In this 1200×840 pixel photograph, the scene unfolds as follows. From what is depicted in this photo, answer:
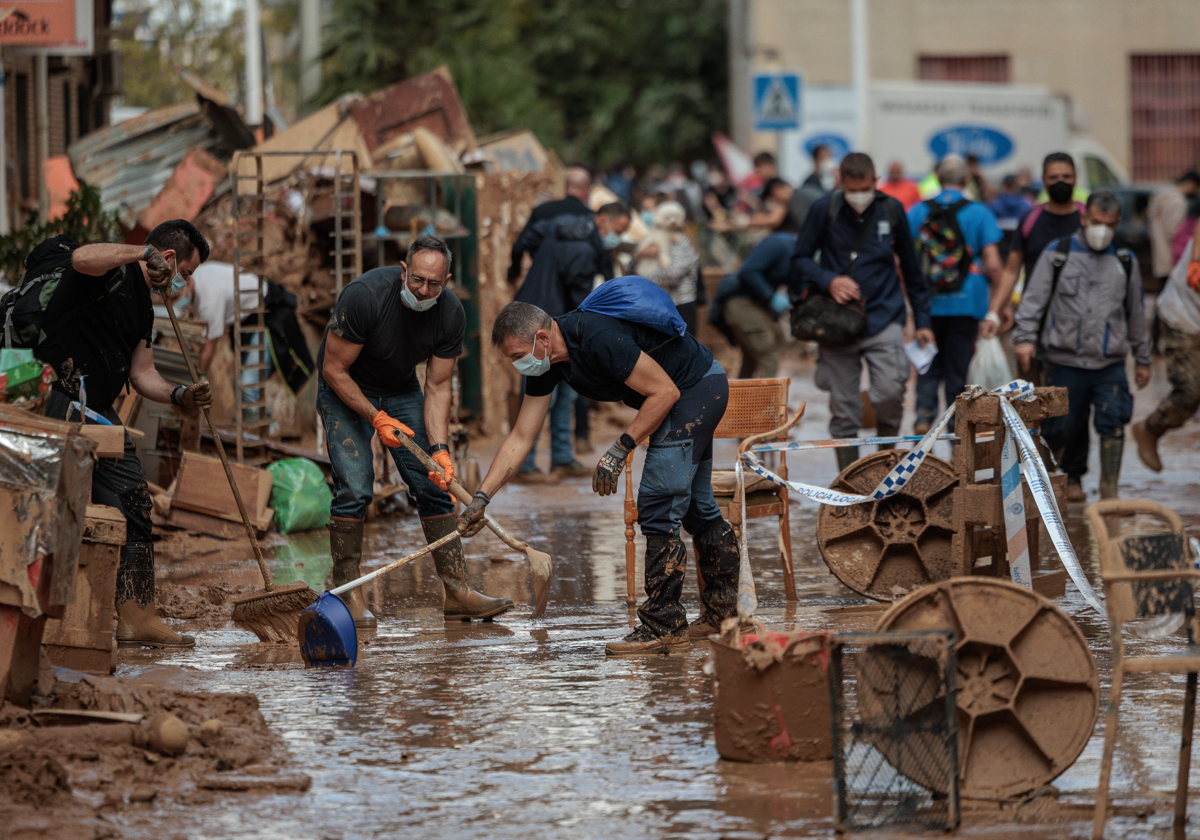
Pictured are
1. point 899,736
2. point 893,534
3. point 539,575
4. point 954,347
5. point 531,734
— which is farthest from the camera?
point 954,347

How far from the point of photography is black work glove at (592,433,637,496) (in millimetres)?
6145

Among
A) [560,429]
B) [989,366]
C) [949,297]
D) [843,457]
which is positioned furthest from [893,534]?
[560,429]

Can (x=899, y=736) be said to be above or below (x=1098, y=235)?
below

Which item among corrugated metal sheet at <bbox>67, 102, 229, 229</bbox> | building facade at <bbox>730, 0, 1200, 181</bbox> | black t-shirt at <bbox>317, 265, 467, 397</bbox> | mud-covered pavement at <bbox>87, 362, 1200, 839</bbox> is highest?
building facade at <bbox>730, 0, 1200, 181</bbox>

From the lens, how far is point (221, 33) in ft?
90.2

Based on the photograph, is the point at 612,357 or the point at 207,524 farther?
the point at 207,524

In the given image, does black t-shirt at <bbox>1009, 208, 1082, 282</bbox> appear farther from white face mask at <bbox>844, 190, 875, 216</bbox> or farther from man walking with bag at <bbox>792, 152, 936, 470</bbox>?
white face mask at <bbox>844, 190, 875, 216</bbox>

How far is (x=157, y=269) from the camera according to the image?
6387 mm

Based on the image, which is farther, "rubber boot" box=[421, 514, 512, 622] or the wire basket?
"rubber boot" box=[421, 514, 512, 622]

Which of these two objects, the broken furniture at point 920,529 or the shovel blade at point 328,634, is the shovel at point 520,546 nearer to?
the shovel blade at point 328,634

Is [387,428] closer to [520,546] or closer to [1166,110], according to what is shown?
[520,546]

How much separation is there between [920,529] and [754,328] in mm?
6614

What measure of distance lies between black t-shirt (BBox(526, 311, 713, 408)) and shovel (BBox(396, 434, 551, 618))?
0.68 m

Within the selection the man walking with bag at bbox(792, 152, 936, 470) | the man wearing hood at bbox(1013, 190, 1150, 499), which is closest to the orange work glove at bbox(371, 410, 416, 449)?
the man walking with bag at bbox(792, 152, 936, 470)
